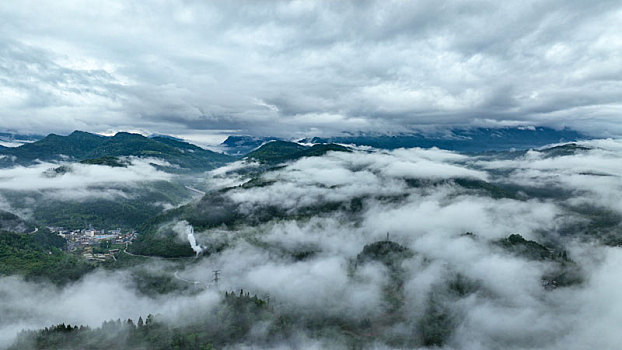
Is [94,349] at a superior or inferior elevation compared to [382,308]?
superior

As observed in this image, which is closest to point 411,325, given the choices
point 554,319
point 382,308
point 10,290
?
point 382,308

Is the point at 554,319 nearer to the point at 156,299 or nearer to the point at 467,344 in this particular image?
the point at 467,344

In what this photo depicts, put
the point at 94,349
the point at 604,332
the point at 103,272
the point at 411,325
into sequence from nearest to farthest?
the point at 94,349, the point at 604,332, the point at 411,325, the point at 103,272

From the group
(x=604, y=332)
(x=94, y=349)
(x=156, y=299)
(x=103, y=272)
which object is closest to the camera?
(x=94, y=349)

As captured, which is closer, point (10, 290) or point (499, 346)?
point (499, 346)

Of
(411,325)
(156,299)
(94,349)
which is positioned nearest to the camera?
(94,349)

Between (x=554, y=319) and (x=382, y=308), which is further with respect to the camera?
(x=382, y=308)

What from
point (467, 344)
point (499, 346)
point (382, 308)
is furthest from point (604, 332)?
point (382, 308)

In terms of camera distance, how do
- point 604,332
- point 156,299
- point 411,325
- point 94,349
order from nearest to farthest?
point 94,349, point 604,332, point 411,325, point 156,299

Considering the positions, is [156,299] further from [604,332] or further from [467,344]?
[604,332]
